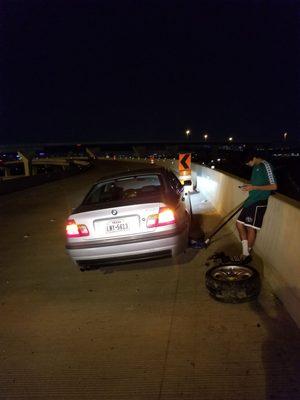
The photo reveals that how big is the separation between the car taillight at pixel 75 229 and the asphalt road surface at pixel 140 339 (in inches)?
30.6

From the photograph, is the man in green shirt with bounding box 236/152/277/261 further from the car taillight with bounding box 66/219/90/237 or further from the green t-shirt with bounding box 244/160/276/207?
the car taillight with bounding box 66/219/90/237

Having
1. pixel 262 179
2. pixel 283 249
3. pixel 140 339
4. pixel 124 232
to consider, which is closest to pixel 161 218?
pixel 124 232

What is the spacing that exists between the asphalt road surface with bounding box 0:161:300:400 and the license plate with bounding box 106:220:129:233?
0.81 meters

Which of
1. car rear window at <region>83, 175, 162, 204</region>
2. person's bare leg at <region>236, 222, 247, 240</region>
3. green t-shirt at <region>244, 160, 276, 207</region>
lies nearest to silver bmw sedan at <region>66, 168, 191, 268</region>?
car rear window at <region>83, 175, 162, 204</region>

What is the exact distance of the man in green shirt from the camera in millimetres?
5969

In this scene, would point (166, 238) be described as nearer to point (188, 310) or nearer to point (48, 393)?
point (188, 310)

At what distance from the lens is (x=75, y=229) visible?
611 cm

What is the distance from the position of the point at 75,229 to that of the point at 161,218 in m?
1.28

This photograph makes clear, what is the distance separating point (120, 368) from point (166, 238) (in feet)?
8.13

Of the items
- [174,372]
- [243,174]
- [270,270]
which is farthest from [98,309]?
[243,174]

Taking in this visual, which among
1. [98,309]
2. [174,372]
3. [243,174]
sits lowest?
[243,174]

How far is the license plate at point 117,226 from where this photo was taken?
19.6ft

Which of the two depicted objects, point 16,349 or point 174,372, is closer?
point 174,372

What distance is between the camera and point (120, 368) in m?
3.75
